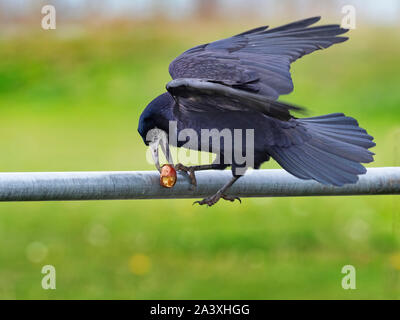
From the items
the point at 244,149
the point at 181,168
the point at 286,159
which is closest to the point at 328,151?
the point at 286,159

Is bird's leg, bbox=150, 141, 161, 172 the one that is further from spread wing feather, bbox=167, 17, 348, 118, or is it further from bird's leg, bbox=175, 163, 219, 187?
spread wing feather, bbox=167, 17, 348, 118

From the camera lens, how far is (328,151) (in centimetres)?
228

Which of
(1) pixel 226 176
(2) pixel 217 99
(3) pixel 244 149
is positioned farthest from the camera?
(3) pixel 244 149

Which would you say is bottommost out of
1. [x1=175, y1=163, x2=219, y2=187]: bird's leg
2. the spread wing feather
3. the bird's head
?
[x1=175, y1=163, x2=219, y2=187]: bird's leg

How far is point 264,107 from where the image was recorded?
6.48 feet

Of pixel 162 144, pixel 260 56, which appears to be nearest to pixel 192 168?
pixel 162 144

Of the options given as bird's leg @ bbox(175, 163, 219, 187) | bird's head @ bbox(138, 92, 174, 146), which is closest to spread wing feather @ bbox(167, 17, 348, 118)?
bird's head @ bbox(138, 92, 174, 146)

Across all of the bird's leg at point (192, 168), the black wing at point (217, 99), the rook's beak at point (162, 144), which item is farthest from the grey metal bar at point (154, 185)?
the rook's beak at point (162, 144)

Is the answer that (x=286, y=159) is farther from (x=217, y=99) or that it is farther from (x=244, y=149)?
(x=217, y=99)

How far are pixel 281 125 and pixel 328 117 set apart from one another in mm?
203

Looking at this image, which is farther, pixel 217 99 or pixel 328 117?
pixel 328 117

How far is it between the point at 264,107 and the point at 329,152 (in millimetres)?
413

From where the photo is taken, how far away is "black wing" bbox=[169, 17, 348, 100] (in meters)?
2.49

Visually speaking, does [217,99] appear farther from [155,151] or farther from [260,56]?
[260,56]
